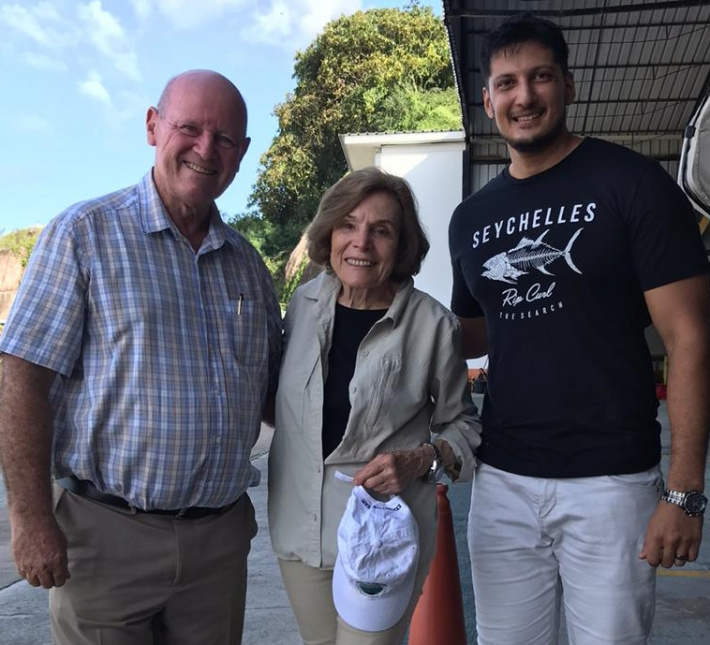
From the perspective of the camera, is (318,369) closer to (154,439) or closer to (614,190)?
(154,439)

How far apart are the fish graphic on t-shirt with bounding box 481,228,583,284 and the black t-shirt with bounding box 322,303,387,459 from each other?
402 millimetres

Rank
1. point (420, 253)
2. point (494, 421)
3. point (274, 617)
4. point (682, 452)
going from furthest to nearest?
point (274, 617)
point (420, 253)
point (494, 421)
point (682, 452)

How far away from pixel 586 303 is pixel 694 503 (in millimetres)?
649

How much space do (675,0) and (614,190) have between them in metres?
6.69

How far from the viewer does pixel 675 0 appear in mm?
7516

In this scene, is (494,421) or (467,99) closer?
(494,421)

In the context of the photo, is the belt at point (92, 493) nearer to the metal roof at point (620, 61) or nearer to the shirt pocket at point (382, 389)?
the shirt pocket at point (382, 389)

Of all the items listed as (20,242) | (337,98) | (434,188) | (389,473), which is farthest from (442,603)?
(20,242)

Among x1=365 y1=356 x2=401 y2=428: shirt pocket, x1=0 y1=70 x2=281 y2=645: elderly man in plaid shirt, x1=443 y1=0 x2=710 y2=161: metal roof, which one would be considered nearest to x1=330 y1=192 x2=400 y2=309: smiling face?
x1=365 y1=356 x2=401 y2=428: shirt pocket

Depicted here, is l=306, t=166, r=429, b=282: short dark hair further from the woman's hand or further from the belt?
the belt

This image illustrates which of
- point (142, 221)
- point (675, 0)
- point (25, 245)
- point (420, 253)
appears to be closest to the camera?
point (142, 221)

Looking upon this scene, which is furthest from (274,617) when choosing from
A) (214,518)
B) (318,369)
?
(318,369)

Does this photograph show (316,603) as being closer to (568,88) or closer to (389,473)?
(389,473)

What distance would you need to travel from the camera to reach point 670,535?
80.2 inches
